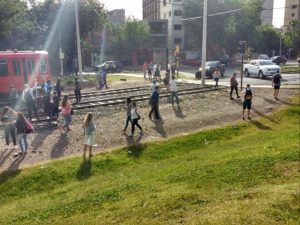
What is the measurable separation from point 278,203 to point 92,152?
22.7ft

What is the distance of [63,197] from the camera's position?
9344mm

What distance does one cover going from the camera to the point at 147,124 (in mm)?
16000

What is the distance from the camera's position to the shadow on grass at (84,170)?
1070cm

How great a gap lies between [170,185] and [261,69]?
2523 centimetres

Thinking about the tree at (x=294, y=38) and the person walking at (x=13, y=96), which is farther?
the tree at (x=294, y=38)

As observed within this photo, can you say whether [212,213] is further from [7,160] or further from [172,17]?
[172,17]

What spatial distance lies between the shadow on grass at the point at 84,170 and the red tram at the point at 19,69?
10989mm

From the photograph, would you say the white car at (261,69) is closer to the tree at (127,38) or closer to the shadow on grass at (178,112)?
the shadow on grass at (178,112)

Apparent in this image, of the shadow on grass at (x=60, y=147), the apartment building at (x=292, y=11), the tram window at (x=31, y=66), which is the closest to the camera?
the shadow on grass at (x=60, y=147)

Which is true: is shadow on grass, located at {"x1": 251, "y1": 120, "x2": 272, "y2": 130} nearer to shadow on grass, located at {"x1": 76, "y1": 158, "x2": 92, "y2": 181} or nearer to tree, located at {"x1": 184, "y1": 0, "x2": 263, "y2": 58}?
shadow on grass, located at {"x1": 76, "y1": 158, "x2": 92, "y2": 181}

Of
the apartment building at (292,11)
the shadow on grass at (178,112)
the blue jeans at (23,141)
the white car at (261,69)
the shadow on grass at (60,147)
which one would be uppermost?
the apartment building at (292,11)

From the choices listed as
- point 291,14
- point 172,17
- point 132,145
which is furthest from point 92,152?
point 291,14

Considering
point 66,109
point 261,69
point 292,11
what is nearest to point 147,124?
point 66,109

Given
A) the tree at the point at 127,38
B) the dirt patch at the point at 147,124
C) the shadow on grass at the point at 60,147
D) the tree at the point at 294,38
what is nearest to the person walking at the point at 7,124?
the dirt patch at the point at 147,124
